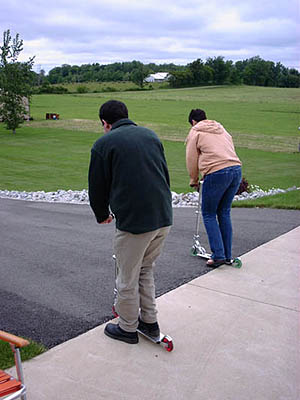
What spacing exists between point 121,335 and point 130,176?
1.40 m

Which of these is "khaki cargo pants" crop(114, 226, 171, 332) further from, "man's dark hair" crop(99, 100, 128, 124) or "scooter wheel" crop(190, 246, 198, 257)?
"scooter wheel" crop(190, 246, 198, 257)

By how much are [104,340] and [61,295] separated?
1192 mm

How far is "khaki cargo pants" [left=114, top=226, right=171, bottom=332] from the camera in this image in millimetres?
3801

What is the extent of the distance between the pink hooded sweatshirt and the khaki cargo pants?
1902mm

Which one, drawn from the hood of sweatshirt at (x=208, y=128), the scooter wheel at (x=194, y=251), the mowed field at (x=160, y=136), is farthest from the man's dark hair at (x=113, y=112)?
the mowed field at (x=160, y=136)

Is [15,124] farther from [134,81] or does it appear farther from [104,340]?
[134,81]

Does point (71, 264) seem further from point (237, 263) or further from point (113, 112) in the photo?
point (113, 112)

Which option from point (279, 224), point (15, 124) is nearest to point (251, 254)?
point (279, 224)

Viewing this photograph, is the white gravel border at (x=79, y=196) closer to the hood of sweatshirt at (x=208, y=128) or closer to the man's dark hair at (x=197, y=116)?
A: the man's dark hair at (x=197, y=116)

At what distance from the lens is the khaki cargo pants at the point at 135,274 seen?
3801 mm

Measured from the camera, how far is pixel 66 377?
351 cm

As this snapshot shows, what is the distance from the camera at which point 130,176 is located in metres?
3.67

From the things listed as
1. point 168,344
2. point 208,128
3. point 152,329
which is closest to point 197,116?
point 208,128

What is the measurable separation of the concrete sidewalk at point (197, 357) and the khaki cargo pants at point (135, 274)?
267 mm
